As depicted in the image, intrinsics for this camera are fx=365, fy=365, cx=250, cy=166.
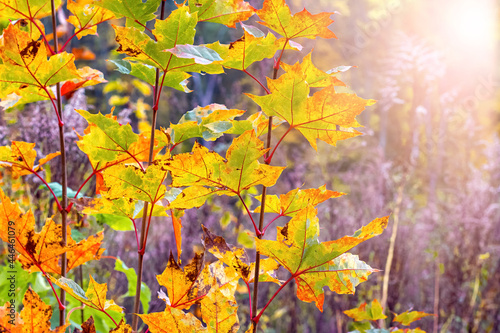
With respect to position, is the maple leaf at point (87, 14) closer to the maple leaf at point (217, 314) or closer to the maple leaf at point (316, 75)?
the maple leaf at point (316, 75)

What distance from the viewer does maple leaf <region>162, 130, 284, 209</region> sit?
388mm

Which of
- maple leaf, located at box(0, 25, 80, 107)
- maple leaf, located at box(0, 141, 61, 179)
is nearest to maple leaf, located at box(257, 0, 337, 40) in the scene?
maple leaf, located at box(0, 25, 80, 107)

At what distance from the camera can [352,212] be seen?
311 cm

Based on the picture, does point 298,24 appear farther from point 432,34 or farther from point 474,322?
point 432,34

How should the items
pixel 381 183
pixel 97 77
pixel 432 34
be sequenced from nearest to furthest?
pixel 97 77, pixel 381 183, pixel 432 34

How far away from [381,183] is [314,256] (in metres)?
2.75

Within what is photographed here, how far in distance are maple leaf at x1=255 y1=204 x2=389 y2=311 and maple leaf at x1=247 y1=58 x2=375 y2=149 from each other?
0.10 meters

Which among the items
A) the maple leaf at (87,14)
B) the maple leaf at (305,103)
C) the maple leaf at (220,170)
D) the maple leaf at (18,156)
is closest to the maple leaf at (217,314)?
the maple leaf at (220,170)

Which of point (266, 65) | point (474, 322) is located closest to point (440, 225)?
point (474, 322)

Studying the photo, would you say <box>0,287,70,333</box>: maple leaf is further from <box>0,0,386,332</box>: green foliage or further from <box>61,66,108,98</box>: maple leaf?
<box>61,66,108,98</box>: maple leaf

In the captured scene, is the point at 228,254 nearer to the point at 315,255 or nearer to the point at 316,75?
the point at 315,255

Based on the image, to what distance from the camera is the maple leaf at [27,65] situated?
16.4 inches

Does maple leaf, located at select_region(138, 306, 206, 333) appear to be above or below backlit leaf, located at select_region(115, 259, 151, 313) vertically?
above

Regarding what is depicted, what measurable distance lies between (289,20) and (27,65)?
12.4 inches
